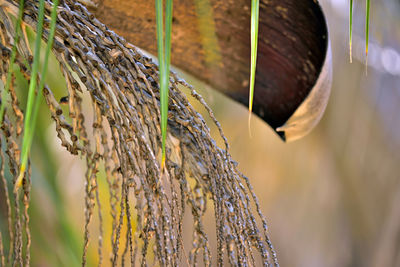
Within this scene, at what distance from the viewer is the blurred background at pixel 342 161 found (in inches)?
105

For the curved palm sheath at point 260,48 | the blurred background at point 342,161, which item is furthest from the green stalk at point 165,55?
the blurred background at point 342,161

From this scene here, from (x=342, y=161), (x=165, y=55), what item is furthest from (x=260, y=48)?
(x=342, y=161)

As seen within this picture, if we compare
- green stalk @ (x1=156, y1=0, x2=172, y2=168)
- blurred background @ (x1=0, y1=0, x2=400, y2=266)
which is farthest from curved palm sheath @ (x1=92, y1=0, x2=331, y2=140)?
blurred background @ (x1=0, y1=0, x2=400, y2=266)

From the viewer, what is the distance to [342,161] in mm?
2846

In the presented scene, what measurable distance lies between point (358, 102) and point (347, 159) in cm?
33

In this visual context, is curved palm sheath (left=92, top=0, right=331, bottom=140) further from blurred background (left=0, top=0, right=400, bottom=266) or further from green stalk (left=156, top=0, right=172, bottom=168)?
blurred background (left=0, top=0, right=400, bottom=266)

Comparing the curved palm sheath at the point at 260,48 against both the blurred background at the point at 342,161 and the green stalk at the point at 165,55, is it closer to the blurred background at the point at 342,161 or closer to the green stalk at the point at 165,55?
the green stalk at the point at 165,55

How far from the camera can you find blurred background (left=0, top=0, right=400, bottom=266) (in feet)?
8.76

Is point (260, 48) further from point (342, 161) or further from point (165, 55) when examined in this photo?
point (342, 161)

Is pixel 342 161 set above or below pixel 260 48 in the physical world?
above

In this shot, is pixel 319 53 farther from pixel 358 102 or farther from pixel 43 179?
pixel 358 102

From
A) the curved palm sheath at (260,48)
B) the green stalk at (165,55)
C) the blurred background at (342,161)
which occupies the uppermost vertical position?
the blurred background at (342,161)

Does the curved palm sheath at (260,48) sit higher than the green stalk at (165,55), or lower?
higher

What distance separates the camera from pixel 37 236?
1742mm
